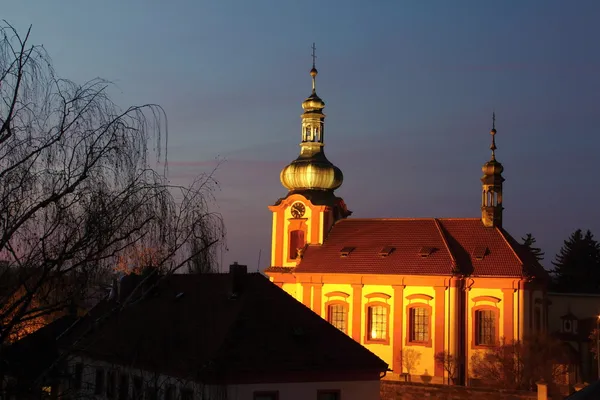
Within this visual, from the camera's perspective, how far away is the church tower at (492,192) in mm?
48562

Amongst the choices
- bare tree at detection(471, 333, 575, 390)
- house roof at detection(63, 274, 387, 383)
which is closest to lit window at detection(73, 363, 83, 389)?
house roof at detection(63, 274, 387, 383)

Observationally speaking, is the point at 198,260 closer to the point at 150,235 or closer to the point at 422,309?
the point at 150,235

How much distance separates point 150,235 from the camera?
8938mm

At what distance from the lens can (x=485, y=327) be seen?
46094 mm

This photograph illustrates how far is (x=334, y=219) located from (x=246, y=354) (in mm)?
29739

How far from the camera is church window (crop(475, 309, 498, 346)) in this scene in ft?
150

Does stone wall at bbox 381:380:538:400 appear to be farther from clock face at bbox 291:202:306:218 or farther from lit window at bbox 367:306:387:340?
clock face at bbox 291:202:306:218

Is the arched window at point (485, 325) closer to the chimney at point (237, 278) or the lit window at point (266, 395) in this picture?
the chimney at point (237, 278)

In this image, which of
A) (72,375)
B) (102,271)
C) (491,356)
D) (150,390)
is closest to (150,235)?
(102,271)

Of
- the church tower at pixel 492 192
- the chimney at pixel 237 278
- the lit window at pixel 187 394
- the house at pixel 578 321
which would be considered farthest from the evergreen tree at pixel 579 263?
the lit window at pixel 187 394

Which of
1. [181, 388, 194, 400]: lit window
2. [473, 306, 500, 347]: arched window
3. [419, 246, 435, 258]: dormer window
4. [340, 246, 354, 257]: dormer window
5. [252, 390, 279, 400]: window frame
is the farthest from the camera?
[340, 246, 354, 257]: dormer window

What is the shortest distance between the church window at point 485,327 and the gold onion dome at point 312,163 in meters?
13.9

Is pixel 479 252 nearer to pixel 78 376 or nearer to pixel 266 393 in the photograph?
pixel 266 393

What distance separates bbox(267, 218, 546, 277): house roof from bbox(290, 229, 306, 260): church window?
1243 millimetres
